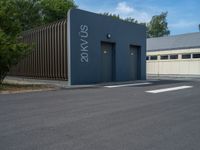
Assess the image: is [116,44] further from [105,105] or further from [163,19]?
[163,19]

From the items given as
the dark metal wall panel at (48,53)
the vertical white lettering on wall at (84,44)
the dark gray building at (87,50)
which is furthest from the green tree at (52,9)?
Result: the vertical white lettering on wall at (84,44)

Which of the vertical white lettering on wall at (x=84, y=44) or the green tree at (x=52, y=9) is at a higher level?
the green tree at (x=52, y=9)

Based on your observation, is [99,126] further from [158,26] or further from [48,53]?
[158,26]

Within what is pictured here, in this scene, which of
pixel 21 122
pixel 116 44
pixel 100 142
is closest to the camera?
pixel 100 142

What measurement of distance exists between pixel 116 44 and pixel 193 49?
1324cm

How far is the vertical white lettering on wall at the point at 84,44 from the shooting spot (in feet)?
53.9

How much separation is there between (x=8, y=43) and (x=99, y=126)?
1012 cm

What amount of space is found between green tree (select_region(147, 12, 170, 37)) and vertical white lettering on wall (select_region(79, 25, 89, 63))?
51.4 metres

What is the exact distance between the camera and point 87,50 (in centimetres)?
1683

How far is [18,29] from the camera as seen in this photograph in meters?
15.9

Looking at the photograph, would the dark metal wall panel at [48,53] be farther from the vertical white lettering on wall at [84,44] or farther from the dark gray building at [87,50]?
the vertical white lettering on wall at [84,44]

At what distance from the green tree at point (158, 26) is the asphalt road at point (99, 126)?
59.3 m

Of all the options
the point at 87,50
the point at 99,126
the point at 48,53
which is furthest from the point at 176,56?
the point at 99,126

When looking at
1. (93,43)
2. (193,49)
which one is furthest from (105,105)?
(193,49)
